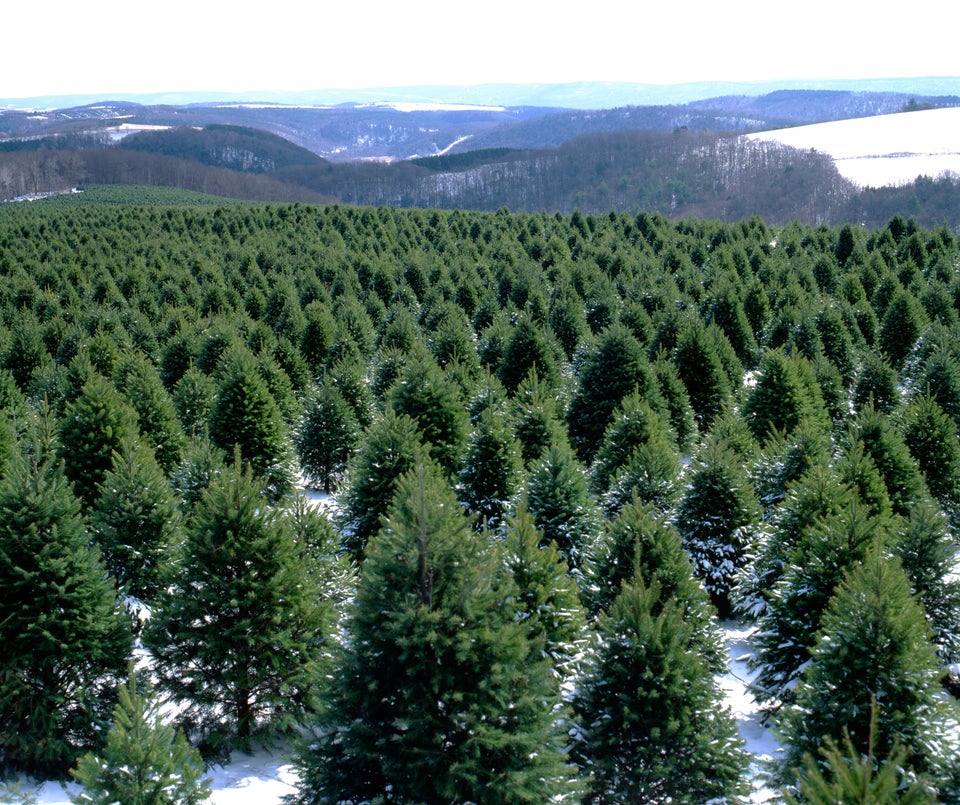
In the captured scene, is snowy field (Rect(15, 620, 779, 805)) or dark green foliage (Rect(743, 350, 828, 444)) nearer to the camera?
snowy field (Rect(15, 620, 779, 805))

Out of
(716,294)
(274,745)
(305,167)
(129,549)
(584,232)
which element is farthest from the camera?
(305,167)

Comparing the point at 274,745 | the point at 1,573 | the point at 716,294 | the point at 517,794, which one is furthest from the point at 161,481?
the point at 716,294

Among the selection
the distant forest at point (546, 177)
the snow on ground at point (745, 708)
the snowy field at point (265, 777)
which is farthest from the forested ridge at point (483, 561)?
the distant forest at point (546, 177)

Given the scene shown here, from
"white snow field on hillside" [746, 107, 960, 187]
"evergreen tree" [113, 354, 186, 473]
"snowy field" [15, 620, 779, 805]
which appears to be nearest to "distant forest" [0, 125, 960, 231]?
"white snow field on hillside" [746, 107, 960, 187]

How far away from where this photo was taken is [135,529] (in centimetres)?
1106

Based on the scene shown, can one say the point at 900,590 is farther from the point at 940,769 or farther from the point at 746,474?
the point at 746,474

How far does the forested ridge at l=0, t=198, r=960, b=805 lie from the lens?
649cm

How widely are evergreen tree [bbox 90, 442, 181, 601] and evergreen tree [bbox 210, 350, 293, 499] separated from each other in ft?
17.1

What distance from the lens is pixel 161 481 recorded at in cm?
1137

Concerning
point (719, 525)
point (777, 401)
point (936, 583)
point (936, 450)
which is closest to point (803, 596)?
point (936, 583)

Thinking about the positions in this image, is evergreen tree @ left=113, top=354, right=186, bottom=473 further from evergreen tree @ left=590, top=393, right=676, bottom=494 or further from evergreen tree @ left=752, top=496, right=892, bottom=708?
evergreen tree @ left=752, top=496, right=892, bottom=708

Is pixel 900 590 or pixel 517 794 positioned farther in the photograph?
pixel 900 590

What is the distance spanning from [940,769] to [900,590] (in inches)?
58.8

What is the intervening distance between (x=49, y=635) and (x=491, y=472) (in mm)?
7263
